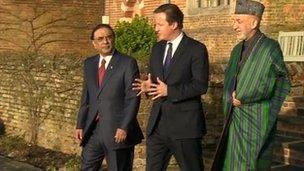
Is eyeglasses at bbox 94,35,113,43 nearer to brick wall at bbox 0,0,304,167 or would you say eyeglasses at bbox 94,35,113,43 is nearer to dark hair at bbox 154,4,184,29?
dark hair at bbox 154,4,184,29

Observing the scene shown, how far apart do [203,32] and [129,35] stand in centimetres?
208

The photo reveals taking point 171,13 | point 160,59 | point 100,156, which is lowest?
point 100,156

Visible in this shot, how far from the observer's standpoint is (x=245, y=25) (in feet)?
14.4

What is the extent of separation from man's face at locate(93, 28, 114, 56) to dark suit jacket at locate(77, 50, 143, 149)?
0.32ft

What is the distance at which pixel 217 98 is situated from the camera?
7.98 m

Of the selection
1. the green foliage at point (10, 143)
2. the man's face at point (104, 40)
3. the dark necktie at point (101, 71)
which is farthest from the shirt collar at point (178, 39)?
the green foliage at point (10, 143)

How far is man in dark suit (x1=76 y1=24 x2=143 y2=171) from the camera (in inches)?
205

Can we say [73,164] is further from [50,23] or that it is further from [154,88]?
[50,23]

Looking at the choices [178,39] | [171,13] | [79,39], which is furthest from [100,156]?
[79,39]

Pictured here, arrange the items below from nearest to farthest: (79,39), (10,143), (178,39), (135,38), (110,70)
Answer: (178,39), (110,70), (10,143), (135,38), (79,39)

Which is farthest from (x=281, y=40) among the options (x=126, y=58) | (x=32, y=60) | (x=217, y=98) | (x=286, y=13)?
(x=126, y=58)

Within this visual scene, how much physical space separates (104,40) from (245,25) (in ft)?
4.63

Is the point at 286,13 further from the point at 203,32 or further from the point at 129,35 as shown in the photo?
the point at 129,35

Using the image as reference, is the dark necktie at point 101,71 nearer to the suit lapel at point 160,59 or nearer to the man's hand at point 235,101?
the suit lapel at point 160,59
